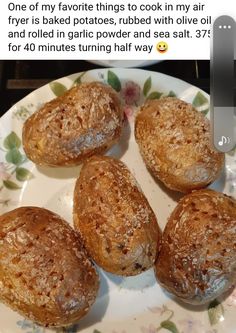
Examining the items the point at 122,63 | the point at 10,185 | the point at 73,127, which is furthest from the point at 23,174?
the point at 122,63

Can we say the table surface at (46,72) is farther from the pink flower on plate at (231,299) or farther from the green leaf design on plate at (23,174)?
the pink flower on plate at (231,299)

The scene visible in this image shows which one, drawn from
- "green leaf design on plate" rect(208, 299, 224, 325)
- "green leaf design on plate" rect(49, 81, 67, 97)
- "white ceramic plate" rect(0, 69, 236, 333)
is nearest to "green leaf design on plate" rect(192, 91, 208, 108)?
"white ceramic plate" rect(0, 69, 236, 333)

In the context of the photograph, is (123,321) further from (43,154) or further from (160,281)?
(43,154)

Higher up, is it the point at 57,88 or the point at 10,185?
the point at 57,88

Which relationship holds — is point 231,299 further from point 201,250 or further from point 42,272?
point 42,272

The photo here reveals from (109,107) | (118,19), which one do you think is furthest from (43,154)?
(118,19)
